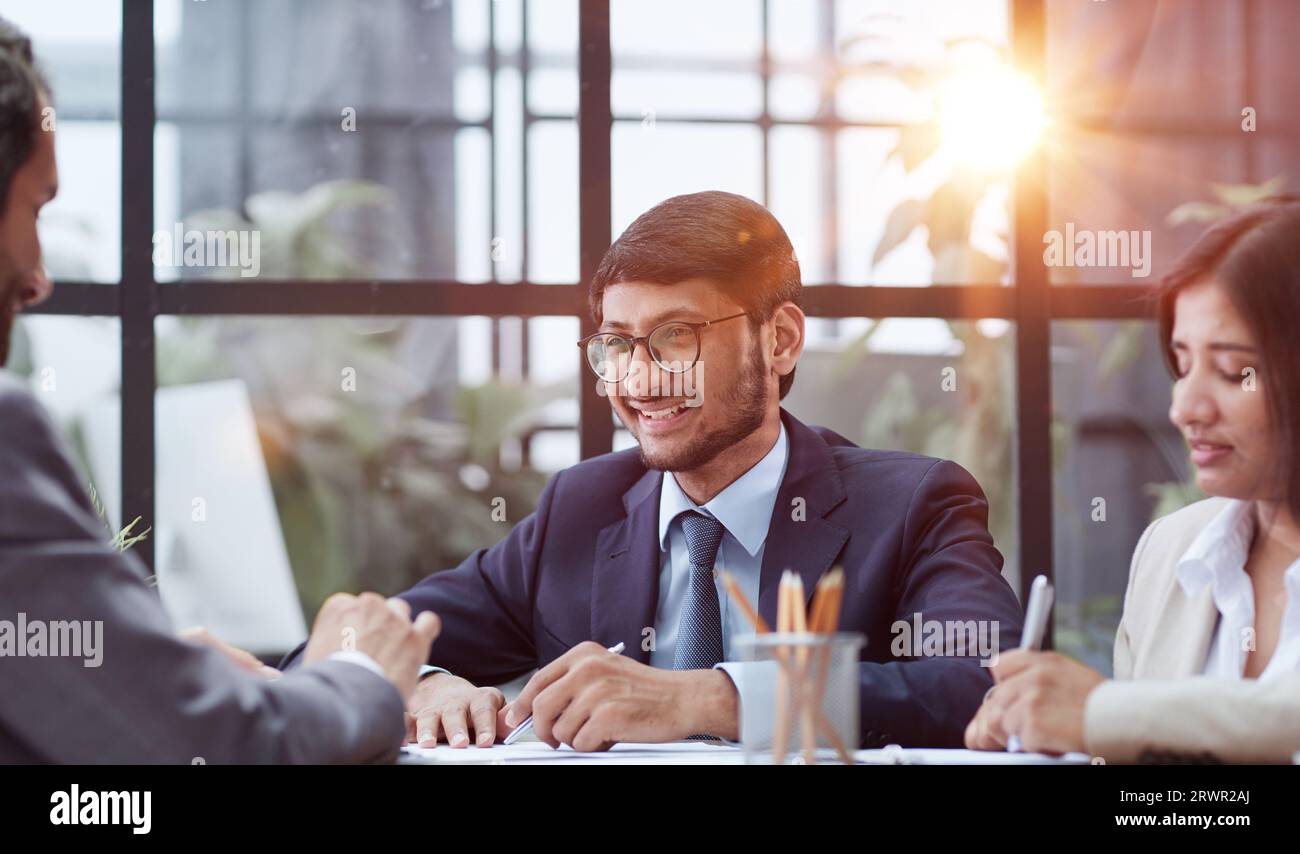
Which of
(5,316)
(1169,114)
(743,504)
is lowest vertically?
(743,504)

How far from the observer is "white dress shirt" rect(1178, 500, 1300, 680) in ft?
6.36

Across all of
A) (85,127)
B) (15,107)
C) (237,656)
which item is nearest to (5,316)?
(15,107)

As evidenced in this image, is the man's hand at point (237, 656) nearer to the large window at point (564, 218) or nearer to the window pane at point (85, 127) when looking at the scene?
the large window at point (564, 218)

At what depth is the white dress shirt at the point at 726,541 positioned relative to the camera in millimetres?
2406

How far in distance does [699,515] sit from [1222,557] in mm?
893

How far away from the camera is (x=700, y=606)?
232cm

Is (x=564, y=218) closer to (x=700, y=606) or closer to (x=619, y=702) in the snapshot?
(x=700, y=606)

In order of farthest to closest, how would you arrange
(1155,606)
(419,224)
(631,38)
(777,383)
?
(419,224) < (631,38) < (777,383) < (1155,606)

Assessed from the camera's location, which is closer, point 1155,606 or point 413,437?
point 1155,606

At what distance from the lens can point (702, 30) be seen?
156 inches

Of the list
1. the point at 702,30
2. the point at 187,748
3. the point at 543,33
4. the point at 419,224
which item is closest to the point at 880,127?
the point at 702,30

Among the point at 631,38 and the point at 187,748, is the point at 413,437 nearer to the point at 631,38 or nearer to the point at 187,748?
the point at 631,38

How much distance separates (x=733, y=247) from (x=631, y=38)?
4.89 feet


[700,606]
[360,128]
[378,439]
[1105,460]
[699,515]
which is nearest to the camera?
[700,606]
